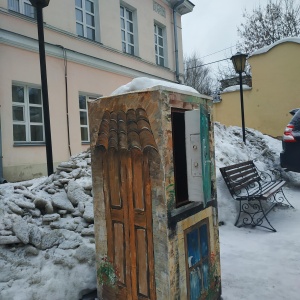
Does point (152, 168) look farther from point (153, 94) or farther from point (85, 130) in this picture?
point (85, 130)

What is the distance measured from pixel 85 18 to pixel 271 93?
7.48 meters

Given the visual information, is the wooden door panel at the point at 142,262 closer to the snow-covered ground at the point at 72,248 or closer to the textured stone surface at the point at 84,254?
the snow-covered ground at the point at 72,248

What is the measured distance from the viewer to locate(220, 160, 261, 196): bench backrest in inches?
185

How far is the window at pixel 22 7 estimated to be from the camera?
7.45m

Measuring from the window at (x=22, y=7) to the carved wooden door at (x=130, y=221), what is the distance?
6.92m

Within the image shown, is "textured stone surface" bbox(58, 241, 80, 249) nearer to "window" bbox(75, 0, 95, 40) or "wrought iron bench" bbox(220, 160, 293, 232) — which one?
"wrought iron bench" bbox(220, 160, 293, 232)

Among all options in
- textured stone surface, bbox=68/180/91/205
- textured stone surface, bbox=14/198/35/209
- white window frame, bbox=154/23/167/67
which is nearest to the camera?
textured stone surface, bbox=14/198/35/209

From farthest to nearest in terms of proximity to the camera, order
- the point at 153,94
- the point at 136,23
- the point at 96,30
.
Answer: the point at 136,23 < the point at 96,30 < the point at 153,94

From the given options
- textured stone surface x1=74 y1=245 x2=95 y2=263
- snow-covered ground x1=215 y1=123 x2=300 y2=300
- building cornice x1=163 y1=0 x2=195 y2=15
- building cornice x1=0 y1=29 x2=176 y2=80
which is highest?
building cornice x1=163 y1=0 x2=195 y2=15

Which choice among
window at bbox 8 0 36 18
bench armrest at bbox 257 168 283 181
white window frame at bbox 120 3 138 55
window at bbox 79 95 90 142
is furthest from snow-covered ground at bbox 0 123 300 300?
white window frame at bbox 120 3 138 55

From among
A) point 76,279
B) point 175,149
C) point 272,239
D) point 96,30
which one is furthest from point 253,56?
point 76,279

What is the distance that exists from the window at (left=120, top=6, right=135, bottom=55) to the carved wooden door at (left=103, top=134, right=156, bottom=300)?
9712mm

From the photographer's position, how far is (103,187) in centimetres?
239

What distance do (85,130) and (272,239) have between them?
6571mm
